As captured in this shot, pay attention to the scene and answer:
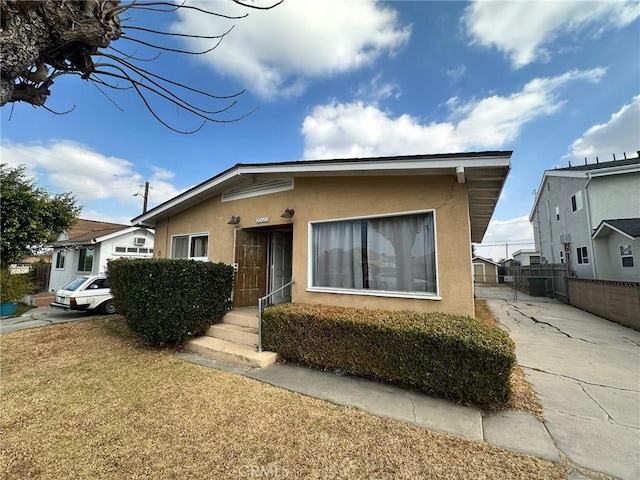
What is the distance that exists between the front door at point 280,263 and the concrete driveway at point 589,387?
19.1 ft

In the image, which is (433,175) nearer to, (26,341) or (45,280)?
(26,341)

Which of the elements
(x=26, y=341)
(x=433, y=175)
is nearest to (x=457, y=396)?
(x=433, y=175)

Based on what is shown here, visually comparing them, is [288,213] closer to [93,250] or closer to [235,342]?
[235,342]

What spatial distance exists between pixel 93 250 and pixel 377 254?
57.3ft

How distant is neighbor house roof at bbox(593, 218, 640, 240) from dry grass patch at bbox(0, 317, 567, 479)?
1269 centimetres

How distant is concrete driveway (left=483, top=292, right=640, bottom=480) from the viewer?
2768 millimetres

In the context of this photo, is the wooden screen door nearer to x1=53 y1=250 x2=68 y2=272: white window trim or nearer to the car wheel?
the car wheel

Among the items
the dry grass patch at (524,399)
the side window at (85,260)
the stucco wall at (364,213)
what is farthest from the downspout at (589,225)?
the side window at (85,260)

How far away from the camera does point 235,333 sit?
605 cm

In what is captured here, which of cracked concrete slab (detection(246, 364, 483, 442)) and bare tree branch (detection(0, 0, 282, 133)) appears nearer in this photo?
bare tree branch (detection(0, 0, 282, 133))

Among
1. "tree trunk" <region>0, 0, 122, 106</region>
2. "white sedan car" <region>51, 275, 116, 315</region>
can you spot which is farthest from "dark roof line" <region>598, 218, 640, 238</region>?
"white sedan car" <region>51, 275, 116, 315</region>

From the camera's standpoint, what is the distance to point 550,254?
20.2 meters

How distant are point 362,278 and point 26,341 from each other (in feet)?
26.9

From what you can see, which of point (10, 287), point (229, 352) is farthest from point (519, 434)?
point (10, 287)
